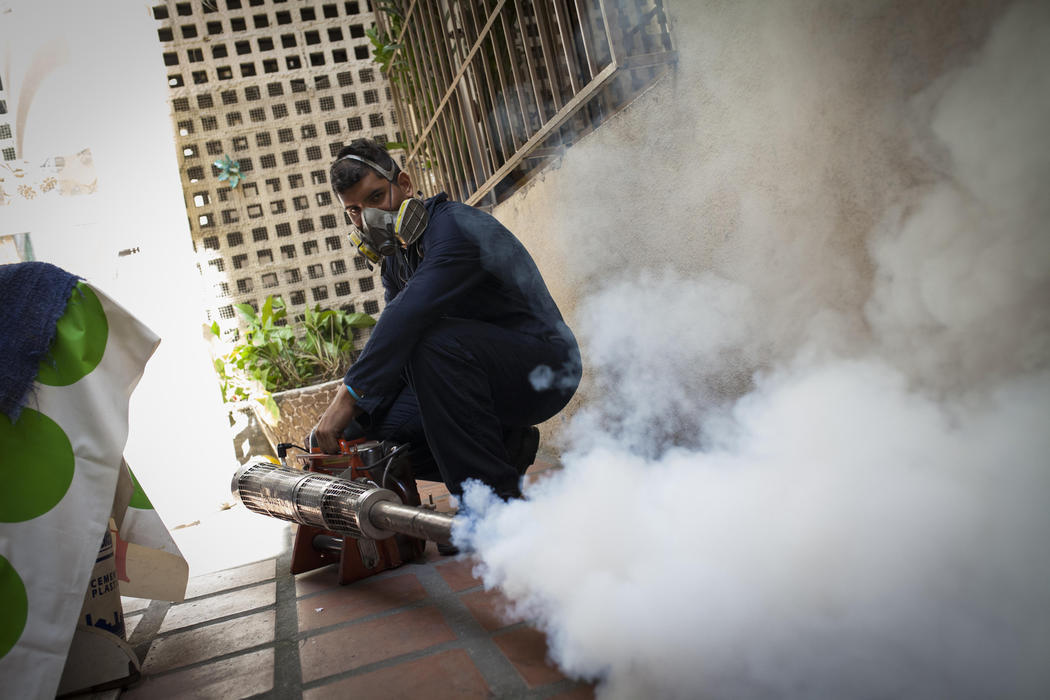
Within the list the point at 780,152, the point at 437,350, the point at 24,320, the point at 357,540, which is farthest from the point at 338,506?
the point at 780,152

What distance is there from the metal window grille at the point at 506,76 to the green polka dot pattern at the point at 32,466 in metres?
1.52

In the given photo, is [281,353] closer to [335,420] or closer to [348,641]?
[335,420]

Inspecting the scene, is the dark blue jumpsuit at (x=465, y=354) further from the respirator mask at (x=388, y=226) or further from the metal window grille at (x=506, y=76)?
the metal window grille at (x=506, y=76)

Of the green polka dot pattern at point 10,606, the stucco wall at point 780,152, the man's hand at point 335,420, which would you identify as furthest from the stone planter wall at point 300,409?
the green polka dot pattern at point 10,606

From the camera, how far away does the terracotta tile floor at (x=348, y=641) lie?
3.73ft

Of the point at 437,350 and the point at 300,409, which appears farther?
the point at 300,409

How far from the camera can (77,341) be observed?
132 centimetres

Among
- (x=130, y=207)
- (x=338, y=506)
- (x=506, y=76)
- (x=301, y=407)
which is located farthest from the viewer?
(x=130, y=207)

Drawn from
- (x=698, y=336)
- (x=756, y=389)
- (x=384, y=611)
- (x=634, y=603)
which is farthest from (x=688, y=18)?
(x=384, y=611)

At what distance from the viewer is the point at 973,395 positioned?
1.08 meters

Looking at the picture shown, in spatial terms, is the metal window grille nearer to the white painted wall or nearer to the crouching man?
the crouching man

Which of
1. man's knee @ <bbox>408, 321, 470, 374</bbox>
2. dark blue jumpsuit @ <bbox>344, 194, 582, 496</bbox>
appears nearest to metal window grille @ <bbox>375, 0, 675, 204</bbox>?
dark blue jumpsuit @ <bbox>344, 194, 582, 496</bbox>

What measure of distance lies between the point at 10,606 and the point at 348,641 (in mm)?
597

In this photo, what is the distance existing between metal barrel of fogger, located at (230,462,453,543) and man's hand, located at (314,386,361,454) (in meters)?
0.10
